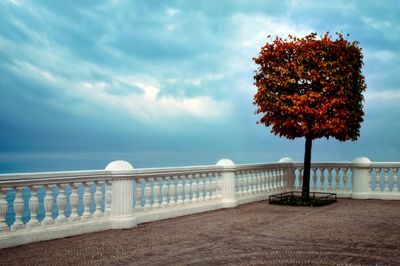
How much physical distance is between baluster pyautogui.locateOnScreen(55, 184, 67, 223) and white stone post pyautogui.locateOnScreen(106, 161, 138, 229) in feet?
4.17

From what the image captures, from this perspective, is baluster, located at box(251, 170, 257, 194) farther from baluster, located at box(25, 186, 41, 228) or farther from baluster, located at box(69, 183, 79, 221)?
baluster, located at box(25, 186, 41, 228)

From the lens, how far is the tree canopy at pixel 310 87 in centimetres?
1448

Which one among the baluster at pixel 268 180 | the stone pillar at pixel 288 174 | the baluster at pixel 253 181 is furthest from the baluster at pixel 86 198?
the stone pillar at pixel 288 174

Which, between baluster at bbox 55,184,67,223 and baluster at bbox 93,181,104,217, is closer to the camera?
baluster at bbox 55,184,67,223

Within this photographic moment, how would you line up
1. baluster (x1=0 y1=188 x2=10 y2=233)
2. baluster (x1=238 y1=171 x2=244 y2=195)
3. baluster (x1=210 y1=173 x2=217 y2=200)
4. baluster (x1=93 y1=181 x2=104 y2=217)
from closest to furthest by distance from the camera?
baluster (x1=0 y1=188 x2=10 y2=233) → baluster (x1=93 y1=181 x2=104 y2=217) → baluster (x1=210 y1=173 x2=217 y2=200) → baluster (x1=238 y1=171 x2=244 y2=195)

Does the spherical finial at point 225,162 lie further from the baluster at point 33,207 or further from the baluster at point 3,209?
the baluster at point 3,209

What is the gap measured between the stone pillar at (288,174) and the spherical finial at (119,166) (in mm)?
8481

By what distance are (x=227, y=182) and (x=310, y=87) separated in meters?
4.28

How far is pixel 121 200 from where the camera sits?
1032 centimetres

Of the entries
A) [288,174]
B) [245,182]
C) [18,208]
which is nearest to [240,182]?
[245,182]

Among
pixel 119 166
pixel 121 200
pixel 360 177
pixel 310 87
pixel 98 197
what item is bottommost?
pixel 121 200

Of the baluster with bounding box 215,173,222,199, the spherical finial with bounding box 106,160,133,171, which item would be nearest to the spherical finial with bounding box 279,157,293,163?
the baluster with bounding box 215,173,222,199

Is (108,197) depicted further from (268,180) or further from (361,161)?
(361,161)

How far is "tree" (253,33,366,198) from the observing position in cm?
1448
